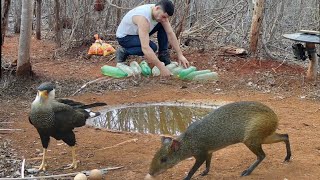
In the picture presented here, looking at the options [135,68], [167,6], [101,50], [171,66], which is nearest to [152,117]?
[167,6]

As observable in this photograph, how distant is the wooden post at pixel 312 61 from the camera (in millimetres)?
8594

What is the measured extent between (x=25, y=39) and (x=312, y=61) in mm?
4560

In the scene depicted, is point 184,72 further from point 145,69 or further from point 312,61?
point 312,61

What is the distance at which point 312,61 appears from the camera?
8789 millimetres

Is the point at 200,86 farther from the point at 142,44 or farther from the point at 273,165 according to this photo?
the point at 273,165

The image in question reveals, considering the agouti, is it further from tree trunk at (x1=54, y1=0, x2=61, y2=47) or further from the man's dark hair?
tree trunk at (x1=54, y1=0, x2=61, y2=47)

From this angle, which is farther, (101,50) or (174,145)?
(101,50)

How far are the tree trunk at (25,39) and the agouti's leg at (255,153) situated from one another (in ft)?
15.0

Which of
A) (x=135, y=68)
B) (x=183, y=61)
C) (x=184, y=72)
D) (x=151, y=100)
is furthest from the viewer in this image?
(x=135, y=68)

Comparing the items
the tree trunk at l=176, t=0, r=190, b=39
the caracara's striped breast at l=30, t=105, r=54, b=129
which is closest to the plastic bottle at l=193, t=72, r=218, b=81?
the tree trunk at l=176, t=0, r=190, b=39

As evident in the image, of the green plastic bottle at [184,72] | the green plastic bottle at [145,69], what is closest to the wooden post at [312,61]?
the green plastic bottle at [184,72]

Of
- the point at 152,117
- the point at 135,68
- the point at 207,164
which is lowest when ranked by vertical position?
the point at 152,117

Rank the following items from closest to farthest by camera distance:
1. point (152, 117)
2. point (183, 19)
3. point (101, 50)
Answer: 1. point (152, 117)
2. point (183, 19)
3. point (101, 50)

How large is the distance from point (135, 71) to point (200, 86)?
1.17 metres
